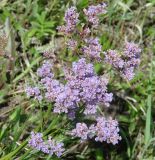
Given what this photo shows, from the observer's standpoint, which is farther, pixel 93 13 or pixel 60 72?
pixel 60 72

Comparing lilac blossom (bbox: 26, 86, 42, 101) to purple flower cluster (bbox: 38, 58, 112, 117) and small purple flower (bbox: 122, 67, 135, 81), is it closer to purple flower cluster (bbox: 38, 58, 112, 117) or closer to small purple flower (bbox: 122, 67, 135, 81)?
purple flower cluster (bbox: 38, 58, 112, 117)

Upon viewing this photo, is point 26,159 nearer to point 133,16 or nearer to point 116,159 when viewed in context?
point 116,159

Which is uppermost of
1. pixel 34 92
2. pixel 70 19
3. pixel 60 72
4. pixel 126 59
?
pixel 70 19

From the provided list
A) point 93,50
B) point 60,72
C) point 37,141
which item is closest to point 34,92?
point 37,141

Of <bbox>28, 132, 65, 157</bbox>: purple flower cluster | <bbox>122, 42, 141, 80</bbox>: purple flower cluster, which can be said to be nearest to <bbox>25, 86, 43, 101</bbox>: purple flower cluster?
<bbox>28, 132, 65, 157</bbox>: purple flower cluster

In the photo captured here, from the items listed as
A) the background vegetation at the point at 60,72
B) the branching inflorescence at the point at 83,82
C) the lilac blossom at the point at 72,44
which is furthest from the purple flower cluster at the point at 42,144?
the background vegetation at the point at 60,72

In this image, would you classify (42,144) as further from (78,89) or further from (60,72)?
(60,72)

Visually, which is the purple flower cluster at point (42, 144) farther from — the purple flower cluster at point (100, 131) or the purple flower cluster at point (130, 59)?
the purple flower cluster at point (130, 59)
